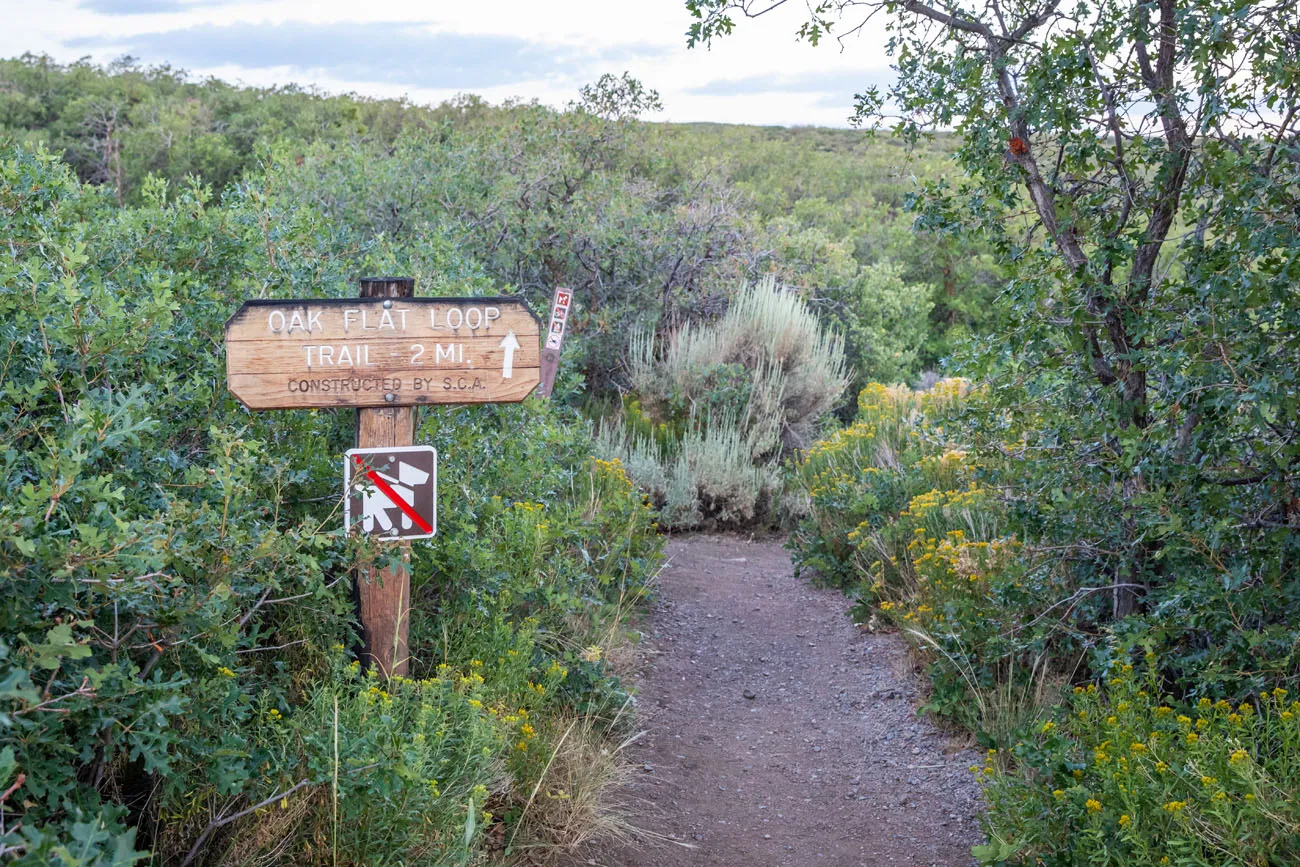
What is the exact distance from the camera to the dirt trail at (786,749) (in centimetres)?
416

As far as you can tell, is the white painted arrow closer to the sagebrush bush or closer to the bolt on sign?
the bolt on sign

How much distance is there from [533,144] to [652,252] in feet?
8.43

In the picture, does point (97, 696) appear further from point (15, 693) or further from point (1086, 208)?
point (1086, 208)

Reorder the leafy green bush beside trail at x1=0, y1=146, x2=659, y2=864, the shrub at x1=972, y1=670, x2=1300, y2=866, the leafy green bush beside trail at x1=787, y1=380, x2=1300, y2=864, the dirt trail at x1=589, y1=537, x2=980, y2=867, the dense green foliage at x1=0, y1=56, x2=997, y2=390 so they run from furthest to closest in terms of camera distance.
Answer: the dense green foliage at x1=0, y1=56, x2=997, y2=390 < the dirt trail at x1=589, y1=537, x2=980, y2=867 < the leafy green bush beside trail at x1=787, y1=380, x2=1300, y2=864 < the shrub at x1=972, y1=670, x2=1300, y2=866 < the leafy green bush beside trail at x1=0, y1=146, x2=659, y2=864

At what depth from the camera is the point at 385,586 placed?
368 centimetres

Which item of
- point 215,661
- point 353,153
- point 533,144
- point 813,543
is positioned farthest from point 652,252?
point 215,661

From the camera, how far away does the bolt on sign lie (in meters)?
3.47

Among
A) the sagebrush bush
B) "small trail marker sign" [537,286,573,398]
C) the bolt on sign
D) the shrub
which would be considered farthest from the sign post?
the sagebrush bush

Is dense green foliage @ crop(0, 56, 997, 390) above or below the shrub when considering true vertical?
above

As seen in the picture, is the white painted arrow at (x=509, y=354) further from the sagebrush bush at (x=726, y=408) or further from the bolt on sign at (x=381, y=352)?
the sagebrush bush at (x=726, y=408)

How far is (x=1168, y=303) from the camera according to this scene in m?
3.79

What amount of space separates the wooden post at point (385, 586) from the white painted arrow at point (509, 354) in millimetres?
339

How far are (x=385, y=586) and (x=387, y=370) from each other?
29.4 inches

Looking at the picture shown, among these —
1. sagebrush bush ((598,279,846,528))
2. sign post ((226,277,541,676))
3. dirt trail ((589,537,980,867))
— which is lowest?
dirt trail ((589,537,980,867))
